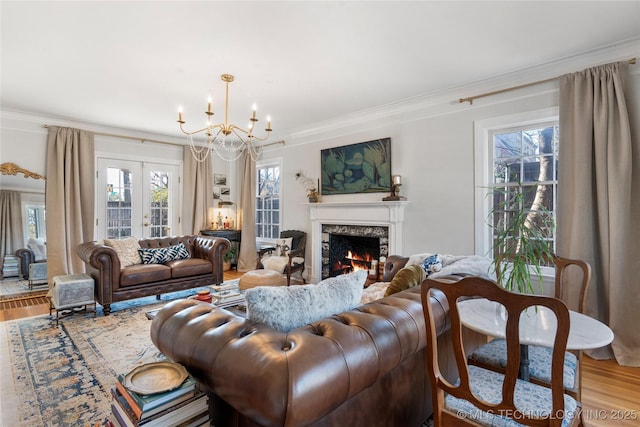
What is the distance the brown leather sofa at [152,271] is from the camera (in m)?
3.62

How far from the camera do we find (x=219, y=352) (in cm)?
112

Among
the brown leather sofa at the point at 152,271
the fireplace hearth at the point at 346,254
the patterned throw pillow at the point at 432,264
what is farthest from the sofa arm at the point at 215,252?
the patterned throw pillow at the point at 432,264

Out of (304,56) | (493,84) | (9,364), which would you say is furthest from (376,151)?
(9,364)

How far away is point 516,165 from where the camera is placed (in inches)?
131

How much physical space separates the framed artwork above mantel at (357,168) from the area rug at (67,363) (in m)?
3.09

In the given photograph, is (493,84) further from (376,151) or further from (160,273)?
(160,273)

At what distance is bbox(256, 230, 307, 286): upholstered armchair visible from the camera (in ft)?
15.7

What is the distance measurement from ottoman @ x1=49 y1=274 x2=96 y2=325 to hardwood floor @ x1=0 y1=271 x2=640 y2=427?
4450 mm

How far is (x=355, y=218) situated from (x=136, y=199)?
394 cm

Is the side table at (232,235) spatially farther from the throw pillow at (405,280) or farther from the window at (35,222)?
the throw pillow at (405,280)

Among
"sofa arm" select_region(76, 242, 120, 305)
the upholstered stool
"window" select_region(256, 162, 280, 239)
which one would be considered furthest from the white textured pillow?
"window" select_region(256, 162, 280, 239)

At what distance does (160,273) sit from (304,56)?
318cm

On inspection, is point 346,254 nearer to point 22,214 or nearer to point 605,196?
point 605,196

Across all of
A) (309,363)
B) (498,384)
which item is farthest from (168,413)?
(498,384)
